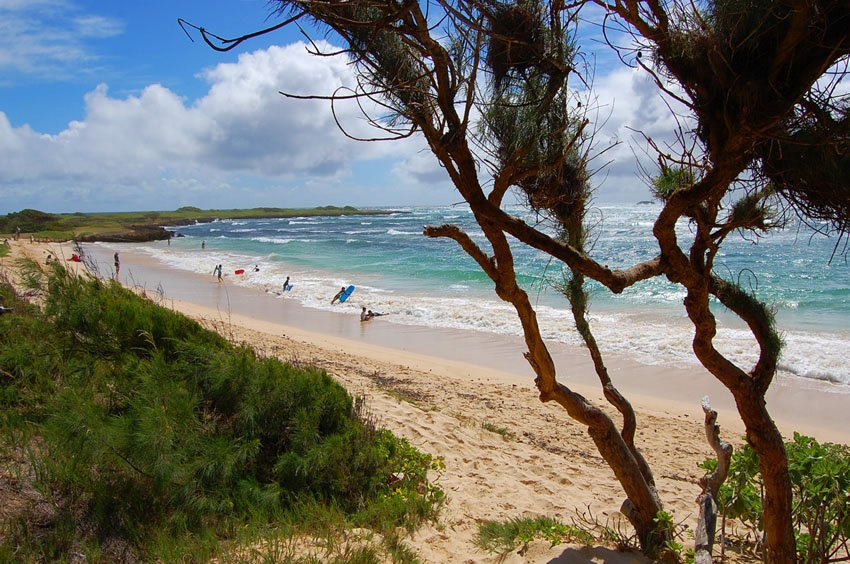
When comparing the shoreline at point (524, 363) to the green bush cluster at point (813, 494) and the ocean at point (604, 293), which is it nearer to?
the ocean at point (604, 293)

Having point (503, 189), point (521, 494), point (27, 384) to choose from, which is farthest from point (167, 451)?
point (521, 494)

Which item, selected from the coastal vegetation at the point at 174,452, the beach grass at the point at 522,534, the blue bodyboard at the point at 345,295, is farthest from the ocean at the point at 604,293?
the coastal vegetation at the point at 174,452

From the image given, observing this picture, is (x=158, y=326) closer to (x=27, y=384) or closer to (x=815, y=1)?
(x=27, y=384)

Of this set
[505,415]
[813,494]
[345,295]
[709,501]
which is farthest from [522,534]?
[345,295]

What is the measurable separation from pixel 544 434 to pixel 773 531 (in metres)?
4.54

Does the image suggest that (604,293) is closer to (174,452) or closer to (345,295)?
(345,295)

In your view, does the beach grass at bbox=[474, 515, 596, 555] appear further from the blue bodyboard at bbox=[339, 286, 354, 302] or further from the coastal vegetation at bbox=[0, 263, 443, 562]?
the blue bodyboard at bbox=[339, 286, 354, 302]

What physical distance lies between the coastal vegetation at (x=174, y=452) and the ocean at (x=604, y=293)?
2081 mm

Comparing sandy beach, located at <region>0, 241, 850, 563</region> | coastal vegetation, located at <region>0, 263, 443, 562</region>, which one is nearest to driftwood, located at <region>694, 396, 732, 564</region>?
sandy beach, located at <region>0, 241, 850, 563</region>

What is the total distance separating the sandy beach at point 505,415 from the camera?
189 inches

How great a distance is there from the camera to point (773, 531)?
2943 mm

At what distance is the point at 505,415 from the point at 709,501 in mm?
5013

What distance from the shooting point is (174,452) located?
12.0ft

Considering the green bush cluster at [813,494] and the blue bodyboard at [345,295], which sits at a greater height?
the green bush cluster at [813,494]
